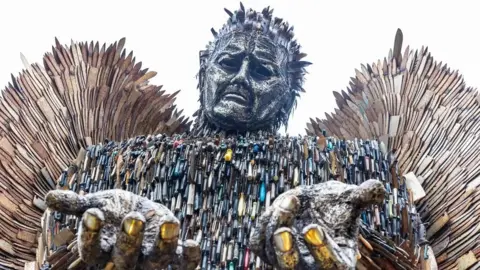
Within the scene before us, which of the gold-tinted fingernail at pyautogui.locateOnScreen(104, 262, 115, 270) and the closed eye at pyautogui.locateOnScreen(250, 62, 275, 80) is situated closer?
the gold-tinted fingernail at pyautogui.locateOnScreen(104, 262, 115, 270)

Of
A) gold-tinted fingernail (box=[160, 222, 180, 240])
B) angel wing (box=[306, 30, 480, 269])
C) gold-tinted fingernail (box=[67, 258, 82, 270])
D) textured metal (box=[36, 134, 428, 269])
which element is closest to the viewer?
gold-tinted fingernail (box=[160, 222, 180, 240])

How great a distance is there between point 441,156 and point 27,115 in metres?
2.65

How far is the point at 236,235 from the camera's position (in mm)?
5371

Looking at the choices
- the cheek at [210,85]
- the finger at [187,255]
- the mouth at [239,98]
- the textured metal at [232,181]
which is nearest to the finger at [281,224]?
the finger at [187,255]

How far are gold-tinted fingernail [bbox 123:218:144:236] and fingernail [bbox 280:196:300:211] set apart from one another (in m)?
0.58

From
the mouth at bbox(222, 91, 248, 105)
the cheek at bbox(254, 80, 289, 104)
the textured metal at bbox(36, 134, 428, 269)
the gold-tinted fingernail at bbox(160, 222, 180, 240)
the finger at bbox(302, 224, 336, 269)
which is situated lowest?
the finger at bbox(302, 224, 336, 269)

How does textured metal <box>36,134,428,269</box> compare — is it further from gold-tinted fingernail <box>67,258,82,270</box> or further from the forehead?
the forehead

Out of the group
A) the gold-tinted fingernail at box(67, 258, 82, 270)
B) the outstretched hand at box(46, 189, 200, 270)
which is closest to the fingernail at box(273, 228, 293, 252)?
the outstretched hand at box(46, 189, 200, 270)

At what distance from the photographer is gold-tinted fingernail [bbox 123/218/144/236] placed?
3.98 meters

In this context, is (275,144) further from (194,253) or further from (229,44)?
(194,253)

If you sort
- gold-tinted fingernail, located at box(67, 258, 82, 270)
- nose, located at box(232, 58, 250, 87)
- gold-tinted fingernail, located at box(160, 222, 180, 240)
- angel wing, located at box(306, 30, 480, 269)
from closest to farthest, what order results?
gold-tinted fingernail, located at box(160, 222, 180, 240) < gold-tinted fingernail, located at box(67, 258, 82, 270) < angel wing, located at box(306, 30, 480, 269) < nose, located at box(232, 58, 250, 87)

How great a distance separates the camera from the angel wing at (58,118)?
6.16 meters

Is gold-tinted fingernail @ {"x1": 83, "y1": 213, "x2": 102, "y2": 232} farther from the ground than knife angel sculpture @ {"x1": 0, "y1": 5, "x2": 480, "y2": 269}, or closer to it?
closer to it

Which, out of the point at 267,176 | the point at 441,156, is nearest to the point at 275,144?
the point at 267,176
